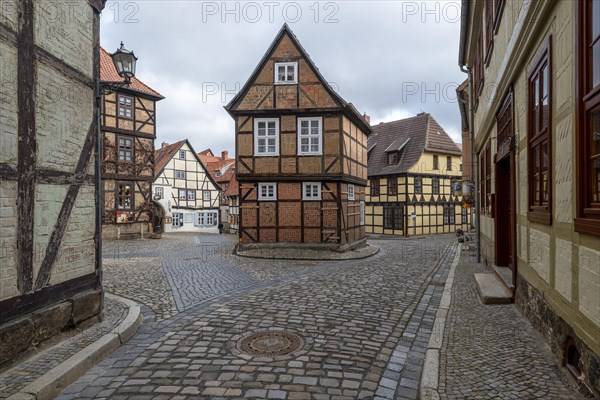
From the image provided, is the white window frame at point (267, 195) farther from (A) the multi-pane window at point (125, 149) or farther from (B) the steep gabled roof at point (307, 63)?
(A) the multi-pane window at point (125, 149)

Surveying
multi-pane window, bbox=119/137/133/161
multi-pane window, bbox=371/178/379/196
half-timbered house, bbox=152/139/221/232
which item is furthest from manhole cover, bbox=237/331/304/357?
half-timbered house, bbox=152/139/221/232

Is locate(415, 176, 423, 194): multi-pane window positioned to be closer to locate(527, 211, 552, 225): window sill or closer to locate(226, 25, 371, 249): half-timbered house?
locate(226, 25, 371, 249): half-timbered house

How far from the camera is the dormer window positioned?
16734 millimetres

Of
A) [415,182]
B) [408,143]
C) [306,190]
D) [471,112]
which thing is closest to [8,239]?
[306,190]

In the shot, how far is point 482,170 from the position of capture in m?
12.9

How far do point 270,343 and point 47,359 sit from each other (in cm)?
258

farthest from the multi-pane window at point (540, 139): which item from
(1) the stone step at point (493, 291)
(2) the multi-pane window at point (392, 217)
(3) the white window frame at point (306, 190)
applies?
(2) the multi-pane window at point (392, 217)

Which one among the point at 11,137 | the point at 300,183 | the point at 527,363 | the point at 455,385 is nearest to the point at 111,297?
the point at 11,137

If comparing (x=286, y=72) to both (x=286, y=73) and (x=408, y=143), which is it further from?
(x=408, y=143)

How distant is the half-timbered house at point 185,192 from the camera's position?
3222cm

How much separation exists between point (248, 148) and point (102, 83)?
10.8 meters

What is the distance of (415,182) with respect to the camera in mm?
28625

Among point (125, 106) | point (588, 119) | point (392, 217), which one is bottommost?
point (392, 217)

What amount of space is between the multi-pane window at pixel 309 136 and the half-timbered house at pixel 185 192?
1800 cm
